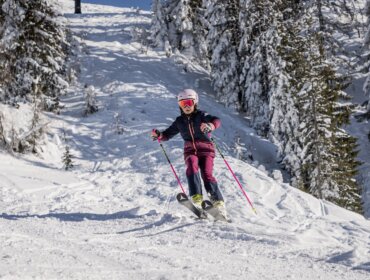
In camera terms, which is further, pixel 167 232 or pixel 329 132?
pixel 329 132

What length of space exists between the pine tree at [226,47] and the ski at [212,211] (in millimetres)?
20027

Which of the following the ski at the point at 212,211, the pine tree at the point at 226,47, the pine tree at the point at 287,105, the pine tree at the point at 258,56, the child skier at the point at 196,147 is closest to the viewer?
the ski at the point at 212,211

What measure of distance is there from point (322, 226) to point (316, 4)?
27.4 metres

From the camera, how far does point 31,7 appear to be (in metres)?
17.7

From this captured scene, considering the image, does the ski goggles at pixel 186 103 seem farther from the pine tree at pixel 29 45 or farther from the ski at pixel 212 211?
the pine tree at pixel 29 45

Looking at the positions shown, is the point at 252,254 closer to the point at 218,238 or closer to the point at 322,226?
the point at 218,238

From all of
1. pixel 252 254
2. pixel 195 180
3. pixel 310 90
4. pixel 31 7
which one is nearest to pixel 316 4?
pixel 310 90

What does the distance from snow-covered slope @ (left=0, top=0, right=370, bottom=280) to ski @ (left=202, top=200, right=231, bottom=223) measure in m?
0.19

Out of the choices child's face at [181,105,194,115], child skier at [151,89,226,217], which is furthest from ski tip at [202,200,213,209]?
child's face at [181,105,194,115]

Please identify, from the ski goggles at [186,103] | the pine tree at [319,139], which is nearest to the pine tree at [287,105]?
the pine tree at [319,139]

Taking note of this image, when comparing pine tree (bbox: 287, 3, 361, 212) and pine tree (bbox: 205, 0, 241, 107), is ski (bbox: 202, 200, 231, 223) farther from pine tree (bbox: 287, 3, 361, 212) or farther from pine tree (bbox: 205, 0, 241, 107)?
pine tree (bbox: 205, 0, 241, 107)

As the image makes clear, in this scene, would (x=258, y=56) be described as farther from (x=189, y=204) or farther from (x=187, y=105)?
(x=189, y=204)

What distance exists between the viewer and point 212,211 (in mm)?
6828

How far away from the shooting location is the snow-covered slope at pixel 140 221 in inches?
171
